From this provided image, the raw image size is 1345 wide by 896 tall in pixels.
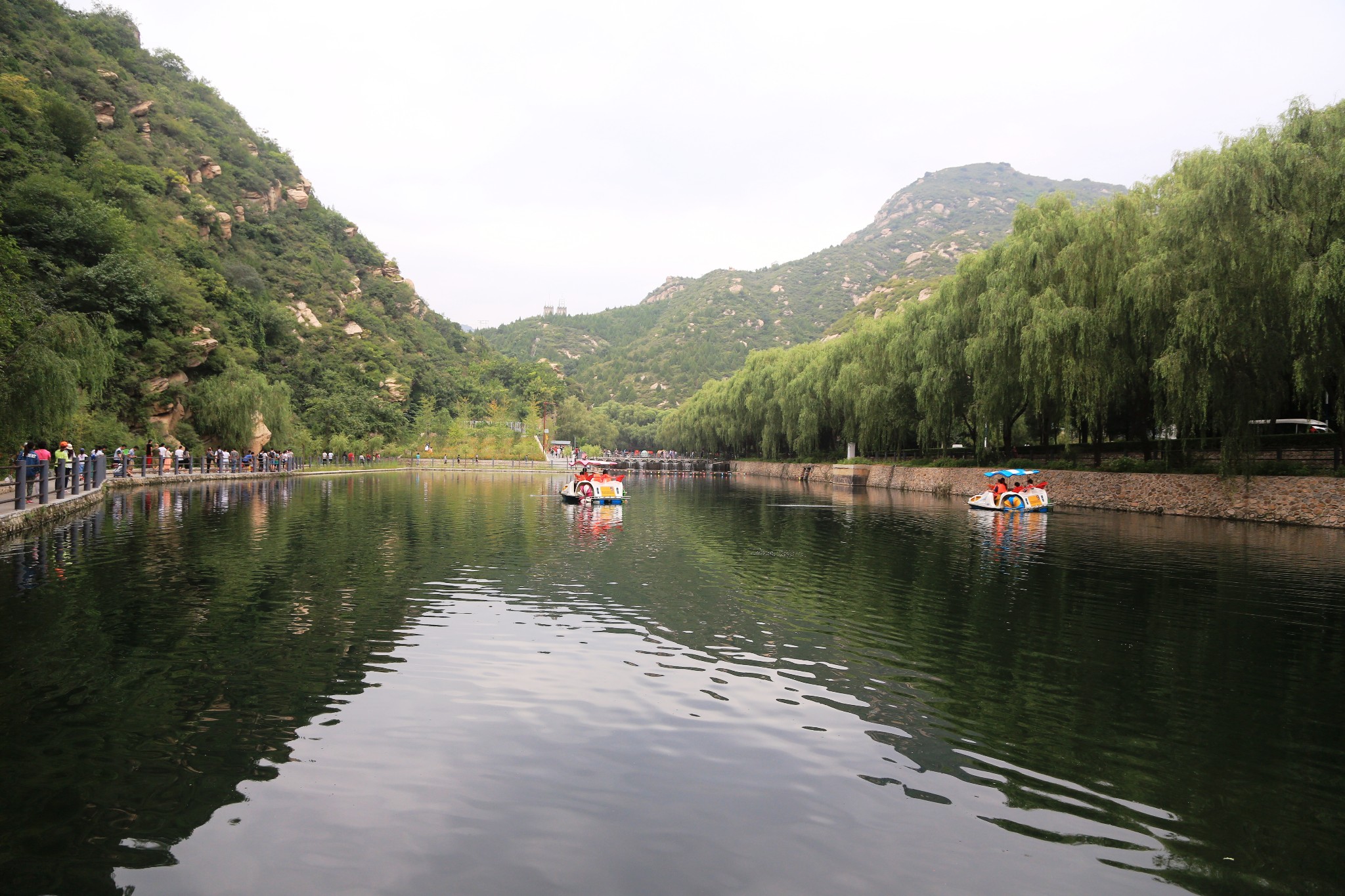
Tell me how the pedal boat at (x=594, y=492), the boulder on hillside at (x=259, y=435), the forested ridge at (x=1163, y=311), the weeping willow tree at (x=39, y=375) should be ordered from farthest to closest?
the boulder on hillside at (x=259, y=435) → the pedal boat at (x=594, y=492) → the weeping willow tree at (x=39, y=375) → the forested ridge at (x=1163, y=311)

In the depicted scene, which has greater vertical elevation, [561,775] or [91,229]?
[91,229]

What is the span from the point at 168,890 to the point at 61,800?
64.7 inches

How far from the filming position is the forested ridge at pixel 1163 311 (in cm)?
2364

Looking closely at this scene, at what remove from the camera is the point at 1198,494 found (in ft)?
97.4

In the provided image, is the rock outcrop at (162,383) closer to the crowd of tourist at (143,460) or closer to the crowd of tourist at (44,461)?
the crowd of tourist at (143,460)

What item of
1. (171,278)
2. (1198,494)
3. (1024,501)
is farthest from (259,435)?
(1198,494)

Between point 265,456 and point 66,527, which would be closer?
point 66,527

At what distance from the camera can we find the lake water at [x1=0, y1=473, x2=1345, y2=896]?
187 inches

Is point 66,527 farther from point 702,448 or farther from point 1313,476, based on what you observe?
point 702,448

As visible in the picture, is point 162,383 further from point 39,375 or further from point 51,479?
point 39,375

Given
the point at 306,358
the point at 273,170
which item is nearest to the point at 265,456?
the point at 306,358

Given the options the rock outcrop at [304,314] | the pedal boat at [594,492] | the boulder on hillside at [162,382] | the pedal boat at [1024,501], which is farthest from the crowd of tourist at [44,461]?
the rock outcrop at [304,314]

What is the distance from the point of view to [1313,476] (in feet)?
85.3

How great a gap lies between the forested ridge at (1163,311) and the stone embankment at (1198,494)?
1.61 m
